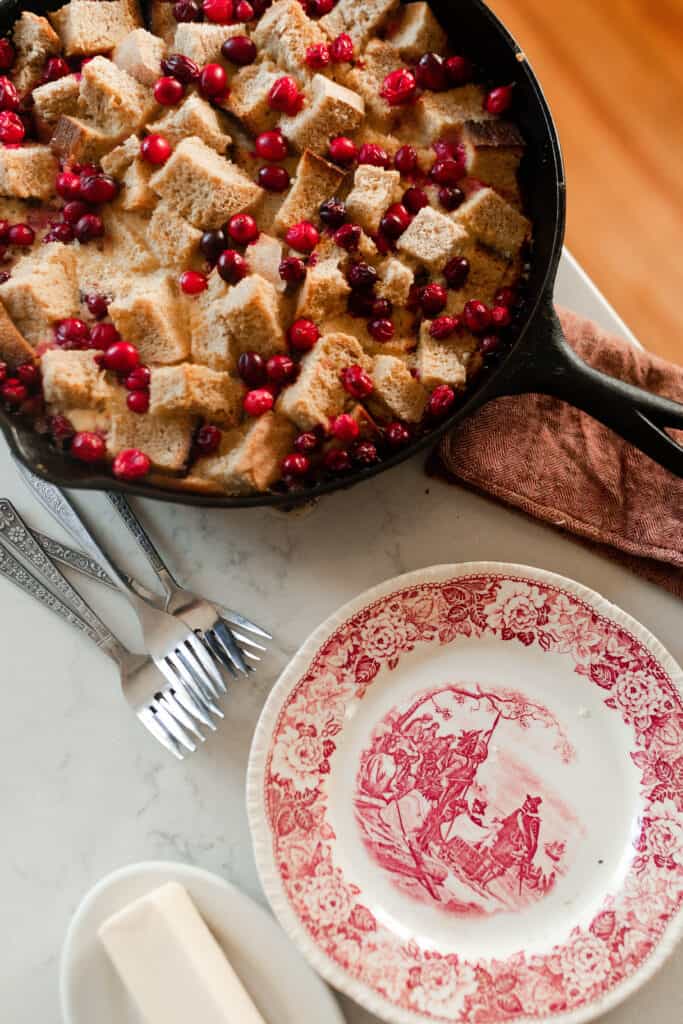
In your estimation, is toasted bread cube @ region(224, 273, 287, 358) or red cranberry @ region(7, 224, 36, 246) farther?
red cranberry @ region(7, 224, 36, 246)

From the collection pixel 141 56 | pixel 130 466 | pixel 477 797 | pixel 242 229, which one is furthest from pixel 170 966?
pixel 141 56

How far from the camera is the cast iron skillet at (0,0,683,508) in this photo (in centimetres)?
169

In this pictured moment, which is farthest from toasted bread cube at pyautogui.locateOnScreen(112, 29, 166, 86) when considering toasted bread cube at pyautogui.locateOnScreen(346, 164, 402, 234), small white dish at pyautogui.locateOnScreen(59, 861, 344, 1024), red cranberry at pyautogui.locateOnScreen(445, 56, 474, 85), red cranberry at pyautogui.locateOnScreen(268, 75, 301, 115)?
small white dish at pyautogui.locateOnScreen(59, 861, 344, 1024)

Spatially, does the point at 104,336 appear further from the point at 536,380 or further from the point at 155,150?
the point at 536,380

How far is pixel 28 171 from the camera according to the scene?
5.88 ft

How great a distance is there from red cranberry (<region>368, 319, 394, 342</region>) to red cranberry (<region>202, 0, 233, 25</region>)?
69cm

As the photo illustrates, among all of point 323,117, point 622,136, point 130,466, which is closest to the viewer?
Answer: point 130,466

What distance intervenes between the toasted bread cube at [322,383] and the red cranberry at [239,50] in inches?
23.2

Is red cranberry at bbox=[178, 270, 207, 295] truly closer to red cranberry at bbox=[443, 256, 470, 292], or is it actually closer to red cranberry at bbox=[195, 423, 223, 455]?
red cranberry at bbox=[195, 423, 223, 455]

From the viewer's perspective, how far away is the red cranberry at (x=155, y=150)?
69.7 inches

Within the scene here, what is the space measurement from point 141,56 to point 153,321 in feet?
1.73

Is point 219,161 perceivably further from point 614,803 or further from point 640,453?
point 614,803

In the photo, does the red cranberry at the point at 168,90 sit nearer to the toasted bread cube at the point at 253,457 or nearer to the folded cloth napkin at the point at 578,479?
the toasted bread cube at the point at 253,457

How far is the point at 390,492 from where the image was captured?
2.04 metres
